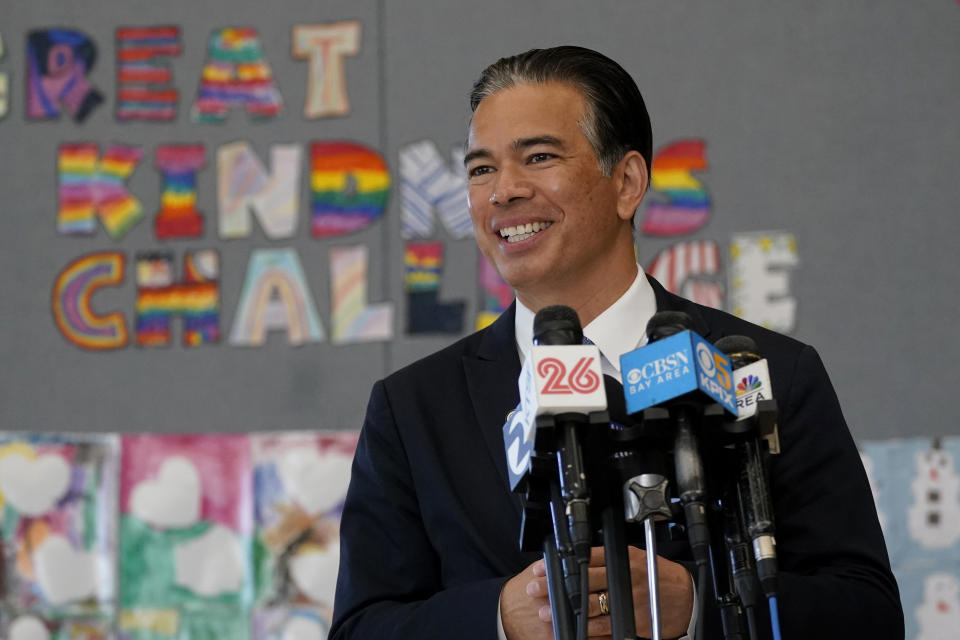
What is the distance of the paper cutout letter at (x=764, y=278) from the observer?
Result: 337cm

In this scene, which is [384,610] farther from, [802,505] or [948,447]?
[948,447]

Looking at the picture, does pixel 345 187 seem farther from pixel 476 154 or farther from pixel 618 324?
pixel 618 324

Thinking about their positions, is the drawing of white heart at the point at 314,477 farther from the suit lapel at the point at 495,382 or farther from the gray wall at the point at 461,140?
the suit lapel at the point at 495,382

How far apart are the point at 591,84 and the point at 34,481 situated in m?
2.17

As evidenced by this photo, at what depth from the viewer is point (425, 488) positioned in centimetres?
170

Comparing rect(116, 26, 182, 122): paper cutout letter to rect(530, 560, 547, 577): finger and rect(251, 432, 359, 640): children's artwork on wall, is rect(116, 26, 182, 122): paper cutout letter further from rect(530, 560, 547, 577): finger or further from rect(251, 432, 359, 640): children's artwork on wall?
rect(530, 560, 547, 577): finger

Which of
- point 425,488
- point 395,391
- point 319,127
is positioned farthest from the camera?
point 319,127

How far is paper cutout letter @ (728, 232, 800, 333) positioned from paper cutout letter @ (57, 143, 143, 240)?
5.50ft

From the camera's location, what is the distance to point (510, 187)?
177 cm

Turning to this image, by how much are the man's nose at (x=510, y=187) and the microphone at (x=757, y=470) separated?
0.66 metres

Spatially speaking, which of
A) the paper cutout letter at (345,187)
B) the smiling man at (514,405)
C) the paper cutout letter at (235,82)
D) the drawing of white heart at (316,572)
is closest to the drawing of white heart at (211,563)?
the drawing of white heart at (316,572)

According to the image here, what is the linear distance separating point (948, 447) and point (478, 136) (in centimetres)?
197

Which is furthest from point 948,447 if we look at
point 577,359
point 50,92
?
point 50,92

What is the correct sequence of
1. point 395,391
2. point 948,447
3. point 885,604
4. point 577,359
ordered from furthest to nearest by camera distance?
point 948,447, point 395,391, point 885,604, point 577,359
